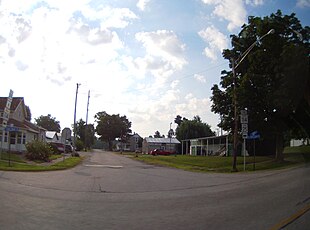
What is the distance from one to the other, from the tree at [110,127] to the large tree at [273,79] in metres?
104

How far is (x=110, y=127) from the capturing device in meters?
137

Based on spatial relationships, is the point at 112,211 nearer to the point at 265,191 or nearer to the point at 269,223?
the point at 269,223

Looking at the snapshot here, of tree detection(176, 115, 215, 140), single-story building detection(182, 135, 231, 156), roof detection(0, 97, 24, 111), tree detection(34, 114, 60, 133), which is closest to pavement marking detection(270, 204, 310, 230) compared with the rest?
roof detection(0, 97, 24, 111)

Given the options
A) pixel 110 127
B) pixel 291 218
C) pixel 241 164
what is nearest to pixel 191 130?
pixel 110 127

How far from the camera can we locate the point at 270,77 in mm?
30406

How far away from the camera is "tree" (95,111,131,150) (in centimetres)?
13700

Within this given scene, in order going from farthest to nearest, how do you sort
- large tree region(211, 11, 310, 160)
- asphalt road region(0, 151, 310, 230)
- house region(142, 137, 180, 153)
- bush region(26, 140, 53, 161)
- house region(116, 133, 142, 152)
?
house region(116, 133, 142, 152) < house region(142, 137, 180, 153) < bush region(26, 140, 53, 161) < large tree region(211, 11, 310, 160) < asphalt road region(0, 151, 310, 230)

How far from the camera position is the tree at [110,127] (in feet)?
449

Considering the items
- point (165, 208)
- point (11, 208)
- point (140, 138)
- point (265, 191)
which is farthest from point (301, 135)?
point (140, 138)

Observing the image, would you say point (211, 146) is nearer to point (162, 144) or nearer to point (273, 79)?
point (162, 144)

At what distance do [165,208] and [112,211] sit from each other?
1.52 meters

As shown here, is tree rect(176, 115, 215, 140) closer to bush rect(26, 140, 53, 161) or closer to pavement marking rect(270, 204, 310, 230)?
bush rect(26, 140, 53, 161)

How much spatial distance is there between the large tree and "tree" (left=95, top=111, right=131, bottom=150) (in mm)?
103575

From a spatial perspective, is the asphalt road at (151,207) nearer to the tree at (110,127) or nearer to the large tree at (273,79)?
the large tree at (273,79)
